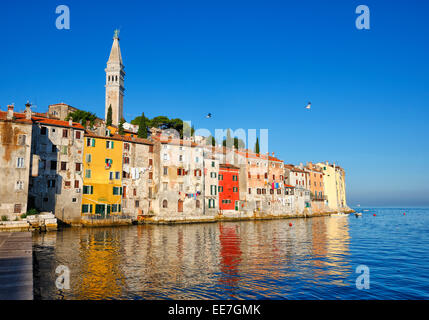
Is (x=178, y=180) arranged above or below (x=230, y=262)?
above

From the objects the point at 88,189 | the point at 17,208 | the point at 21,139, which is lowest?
the point at 17,208

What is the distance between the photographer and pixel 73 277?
1589 centimetres

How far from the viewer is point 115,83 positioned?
104500mm

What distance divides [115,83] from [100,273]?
96.6 meters

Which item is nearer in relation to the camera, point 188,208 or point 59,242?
point 59,242

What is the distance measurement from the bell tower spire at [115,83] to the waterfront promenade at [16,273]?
8648cm

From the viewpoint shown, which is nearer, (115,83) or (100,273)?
(100,273)

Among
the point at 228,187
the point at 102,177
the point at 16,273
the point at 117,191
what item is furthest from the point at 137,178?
the point at 16,273

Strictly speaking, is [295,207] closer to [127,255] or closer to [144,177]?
[144,177]

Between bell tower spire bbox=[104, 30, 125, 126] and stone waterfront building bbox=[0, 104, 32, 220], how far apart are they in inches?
2478

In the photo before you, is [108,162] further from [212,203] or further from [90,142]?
[212,203]

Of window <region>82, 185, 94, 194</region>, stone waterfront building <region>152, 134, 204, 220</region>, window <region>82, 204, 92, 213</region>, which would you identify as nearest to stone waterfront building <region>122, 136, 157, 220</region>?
stone waterfront building <region>152, 134, 204, 220</region>
